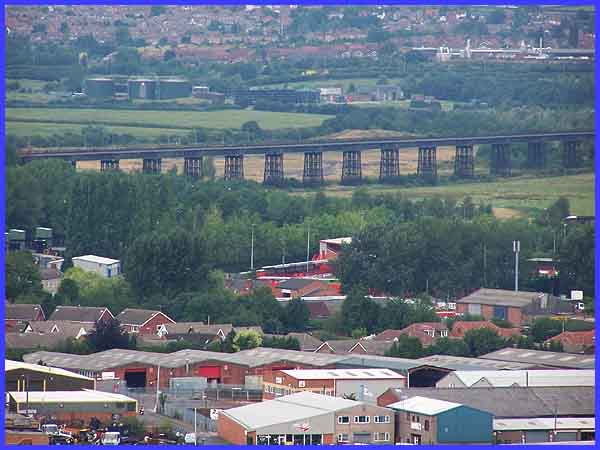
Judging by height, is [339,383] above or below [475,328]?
above

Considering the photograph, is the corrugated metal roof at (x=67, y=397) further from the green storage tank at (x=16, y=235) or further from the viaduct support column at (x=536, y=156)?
the viaduct support column at (x=536, y=156)

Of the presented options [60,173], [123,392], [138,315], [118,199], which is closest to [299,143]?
[60,173]

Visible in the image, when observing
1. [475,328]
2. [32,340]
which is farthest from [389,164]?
[32,340]

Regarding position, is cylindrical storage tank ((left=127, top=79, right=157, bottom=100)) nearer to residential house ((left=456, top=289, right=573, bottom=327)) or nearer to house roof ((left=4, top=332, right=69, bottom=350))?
residential house ((left=456, top=289, right=573, bottom=327))

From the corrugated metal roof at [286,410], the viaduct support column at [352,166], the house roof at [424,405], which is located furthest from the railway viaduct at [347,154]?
the house roof at [424,405]

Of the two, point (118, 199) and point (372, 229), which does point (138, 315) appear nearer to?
point (372, 229)

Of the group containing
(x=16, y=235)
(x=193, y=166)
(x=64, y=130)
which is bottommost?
(x=64, y=130)

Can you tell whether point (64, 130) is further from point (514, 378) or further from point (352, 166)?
point (514, 378)
